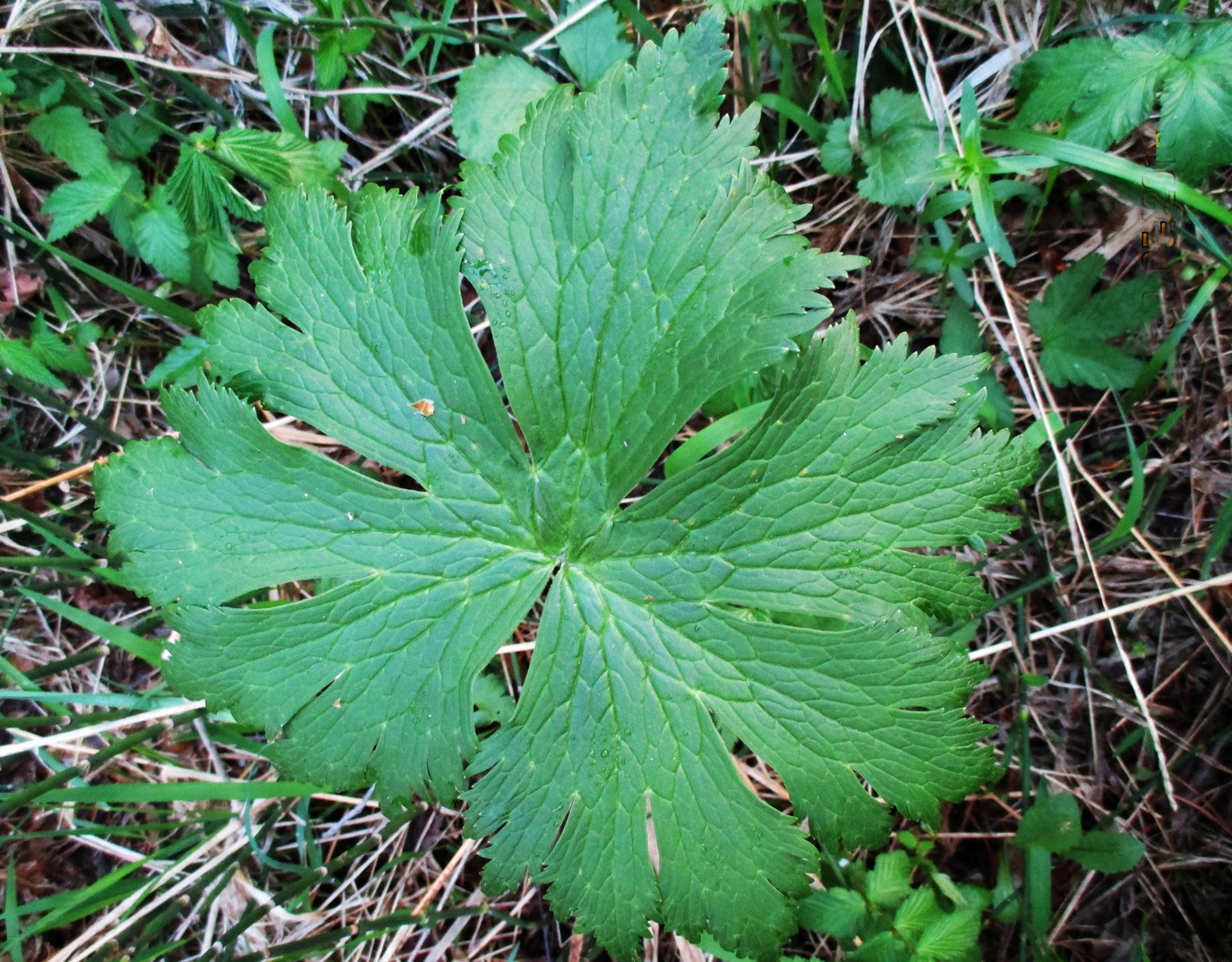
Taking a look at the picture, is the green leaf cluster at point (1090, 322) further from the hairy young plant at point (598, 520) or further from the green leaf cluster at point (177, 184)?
the green leaf cluster at point (177, 184)

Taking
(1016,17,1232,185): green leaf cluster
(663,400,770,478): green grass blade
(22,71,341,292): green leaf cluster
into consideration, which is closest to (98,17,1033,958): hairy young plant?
(663,400,770,478): green grass blade

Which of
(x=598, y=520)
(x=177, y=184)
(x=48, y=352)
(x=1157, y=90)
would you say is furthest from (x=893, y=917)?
(x=48, y=352)

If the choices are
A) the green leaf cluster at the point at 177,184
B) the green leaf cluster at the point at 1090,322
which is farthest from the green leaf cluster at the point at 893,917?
the green leaf cluster at the point at 177,184

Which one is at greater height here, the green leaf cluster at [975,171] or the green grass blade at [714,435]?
the green leaf cluster at [975,171]

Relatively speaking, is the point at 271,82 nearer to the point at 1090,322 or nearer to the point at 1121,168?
the point at 1121,168

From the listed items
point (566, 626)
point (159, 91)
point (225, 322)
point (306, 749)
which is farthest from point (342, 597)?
point (159, 91)

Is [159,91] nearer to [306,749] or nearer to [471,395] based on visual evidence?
[471,395]

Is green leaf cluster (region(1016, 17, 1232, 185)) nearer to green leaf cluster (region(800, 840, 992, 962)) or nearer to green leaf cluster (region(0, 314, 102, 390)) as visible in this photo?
green leaf cluster (region(800, 840, 992, 962))
